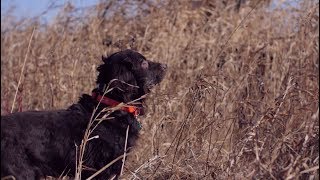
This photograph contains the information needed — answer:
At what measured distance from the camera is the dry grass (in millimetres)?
3830

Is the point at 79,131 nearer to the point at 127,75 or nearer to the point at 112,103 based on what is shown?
the point at 112,103

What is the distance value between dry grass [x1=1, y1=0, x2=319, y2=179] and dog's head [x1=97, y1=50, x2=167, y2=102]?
21 cm

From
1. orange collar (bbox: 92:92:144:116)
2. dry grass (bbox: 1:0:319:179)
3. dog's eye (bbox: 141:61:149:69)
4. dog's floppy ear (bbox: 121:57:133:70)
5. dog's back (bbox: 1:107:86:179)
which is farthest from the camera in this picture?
dog's eye (bbox: 141:61:149:69)

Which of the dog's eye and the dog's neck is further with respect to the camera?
the dog's eye

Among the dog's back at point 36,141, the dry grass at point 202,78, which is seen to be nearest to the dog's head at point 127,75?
the dry grass at point 202,78

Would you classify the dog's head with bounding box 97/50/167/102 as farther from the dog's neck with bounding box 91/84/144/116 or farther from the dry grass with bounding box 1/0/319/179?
the dry grass with bounding box 1/0/319/179

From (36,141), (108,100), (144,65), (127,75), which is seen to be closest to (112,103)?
(108,100)

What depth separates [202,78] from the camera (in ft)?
12.9

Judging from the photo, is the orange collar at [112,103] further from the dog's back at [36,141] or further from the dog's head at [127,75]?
the dog's back at [36,141]

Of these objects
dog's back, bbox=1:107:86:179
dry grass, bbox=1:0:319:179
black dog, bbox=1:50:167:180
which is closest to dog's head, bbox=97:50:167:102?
black dog, bbox=1:50:167:180

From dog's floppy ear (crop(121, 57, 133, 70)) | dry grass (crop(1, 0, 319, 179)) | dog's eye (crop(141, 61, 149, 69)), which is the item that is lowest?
dry grass (crop(1, 0, 319, 179))

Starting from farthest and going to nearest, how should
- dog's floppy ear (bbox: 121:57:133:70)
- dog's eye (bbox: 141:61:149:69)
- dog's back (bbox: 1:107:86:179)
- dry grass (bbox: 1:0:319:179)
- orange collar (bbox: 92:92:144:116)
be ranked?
1. dog's eye (bbox: 141:61:149:69)
2. dog's floppy ear (bbox: 121:57:133:70)
3. orange collar (bbox: 92:92:144:116)
4. dry grass (bbox: 1:0:319:179)
5. dog's back (bbox: 1:107:86:179)

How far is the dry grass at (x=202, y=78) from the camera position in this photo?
12.6 feet

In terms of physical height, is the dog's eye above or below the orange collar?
above
